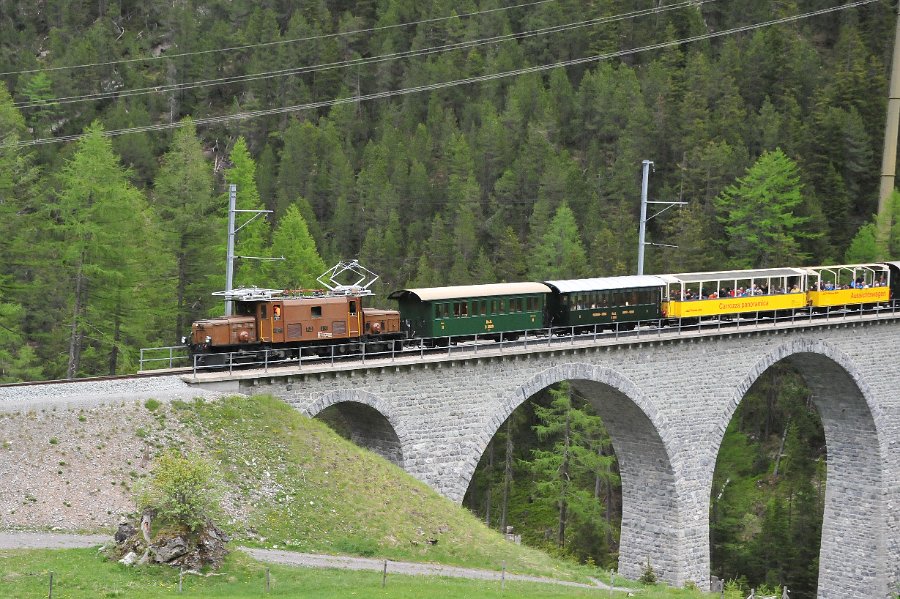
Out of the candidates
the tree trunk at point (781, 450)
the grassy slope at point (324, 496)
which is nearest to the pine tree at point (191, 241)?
the grassy slope at point (324, 496)

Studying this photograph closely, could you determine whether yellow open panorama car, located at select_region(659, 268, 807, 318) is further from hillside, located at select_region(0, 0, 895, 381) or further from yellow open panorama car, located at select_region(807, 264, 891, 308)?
hillside, located at select_region(0, 0, 895, 381)

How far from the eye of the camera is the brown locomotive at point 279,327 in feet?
121

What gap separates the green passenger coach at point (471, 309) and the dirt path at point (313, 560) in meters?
10.6

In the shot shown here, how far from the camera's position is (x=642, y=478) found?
49.1m

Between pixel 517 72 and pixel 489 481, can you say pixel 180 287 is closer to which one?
pixel 489 481

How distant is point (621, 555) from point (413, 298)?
1714 cm

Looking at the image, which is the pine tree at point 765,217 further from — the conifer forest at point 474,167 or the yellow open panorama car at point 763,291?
the yellow open panorama car at point 763,291

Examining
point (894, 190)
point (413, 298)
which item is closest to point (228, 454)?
point (413, 298)

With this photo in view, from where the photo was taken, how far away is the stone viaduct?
1532 inches

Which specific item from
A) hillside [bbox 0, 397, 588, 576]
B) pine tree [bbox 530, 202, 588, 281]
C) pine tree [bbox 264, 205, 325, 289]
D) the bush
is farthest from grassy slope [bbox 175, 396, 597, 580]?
pine tree [bbox 530, 202, 588, 281]

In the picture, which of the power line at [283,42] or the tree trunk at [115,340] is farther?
the power line at [283,42]

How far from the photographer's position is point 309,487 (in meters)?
33.4

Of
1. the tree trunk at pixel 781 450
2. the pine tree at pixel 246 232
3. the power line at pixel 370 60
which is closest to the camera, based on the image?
the pine tree at pixel 246 232

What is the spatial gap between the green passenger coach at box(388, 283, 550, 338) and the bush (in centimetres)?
1369
